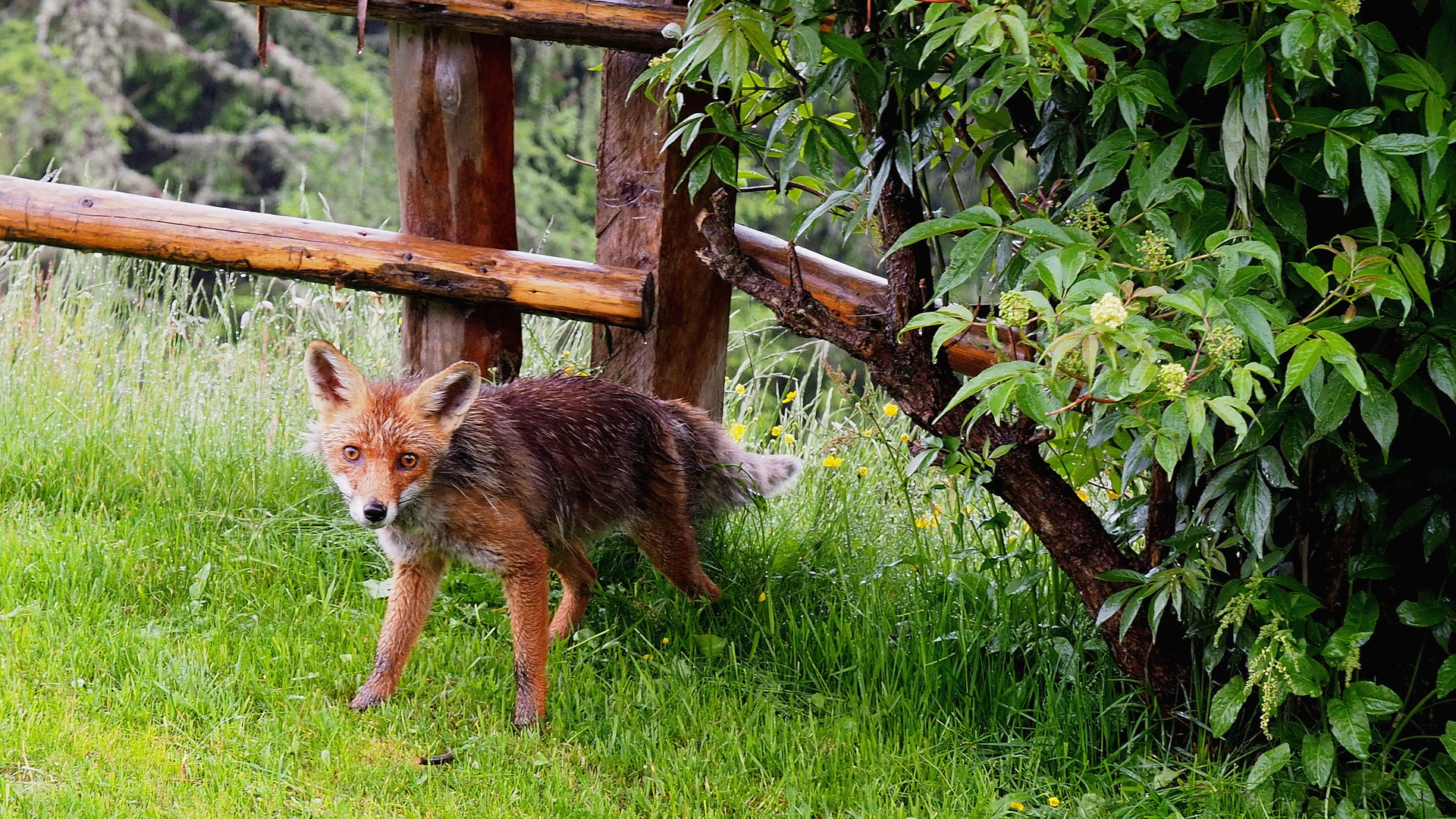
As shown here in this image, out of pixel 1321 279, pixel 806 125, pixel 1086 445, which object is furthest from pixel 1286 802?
pixel 806 125

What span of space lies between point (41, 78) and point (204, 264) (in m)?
12.6

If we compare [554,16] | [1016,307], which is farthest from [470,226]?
[1016,307]

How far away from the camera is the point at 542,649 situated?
4176 millimetres

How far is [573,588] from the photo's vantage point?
479 centimetres

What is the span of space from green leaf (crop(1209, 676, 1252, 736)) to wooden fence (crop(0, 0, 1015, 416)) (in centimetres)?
156

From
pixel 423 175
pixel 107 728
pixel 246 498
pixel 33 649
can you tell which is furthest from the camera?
pixel 246 498

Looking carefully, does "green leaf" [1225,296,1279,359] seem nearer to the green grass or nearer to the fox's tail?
the green grass

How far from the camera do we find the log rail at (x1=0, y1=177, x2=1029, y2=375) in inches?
183

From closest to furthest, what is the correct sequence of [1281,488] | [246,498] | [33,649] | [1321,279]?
[1321,279] → [1281,488] → [33,649] → [246,498]

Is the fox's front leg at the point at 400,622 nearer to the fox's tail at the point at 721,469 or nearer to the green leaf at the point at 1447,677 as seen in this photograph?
the fox's tail at the point at 721,469

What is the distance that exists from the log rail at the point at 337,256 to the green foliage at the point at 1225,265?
1183 millimetres

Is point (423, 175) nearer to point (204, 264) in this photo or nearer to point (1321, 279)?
point (204, 264)

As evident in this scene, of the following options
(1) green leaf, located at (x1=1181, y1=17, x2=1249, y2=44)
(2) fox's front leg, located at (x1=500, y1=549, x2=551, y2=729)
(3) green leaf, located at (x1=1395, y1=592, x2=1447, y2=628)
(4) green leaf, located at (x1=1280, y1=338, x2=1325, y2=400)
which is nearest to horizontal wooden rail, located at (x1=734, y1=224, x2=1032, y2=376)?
(2) fox's front leg, located at (x1=500, y1=549, x2=551, y2=729)

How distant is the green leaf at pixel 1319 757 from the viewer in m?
3.31
